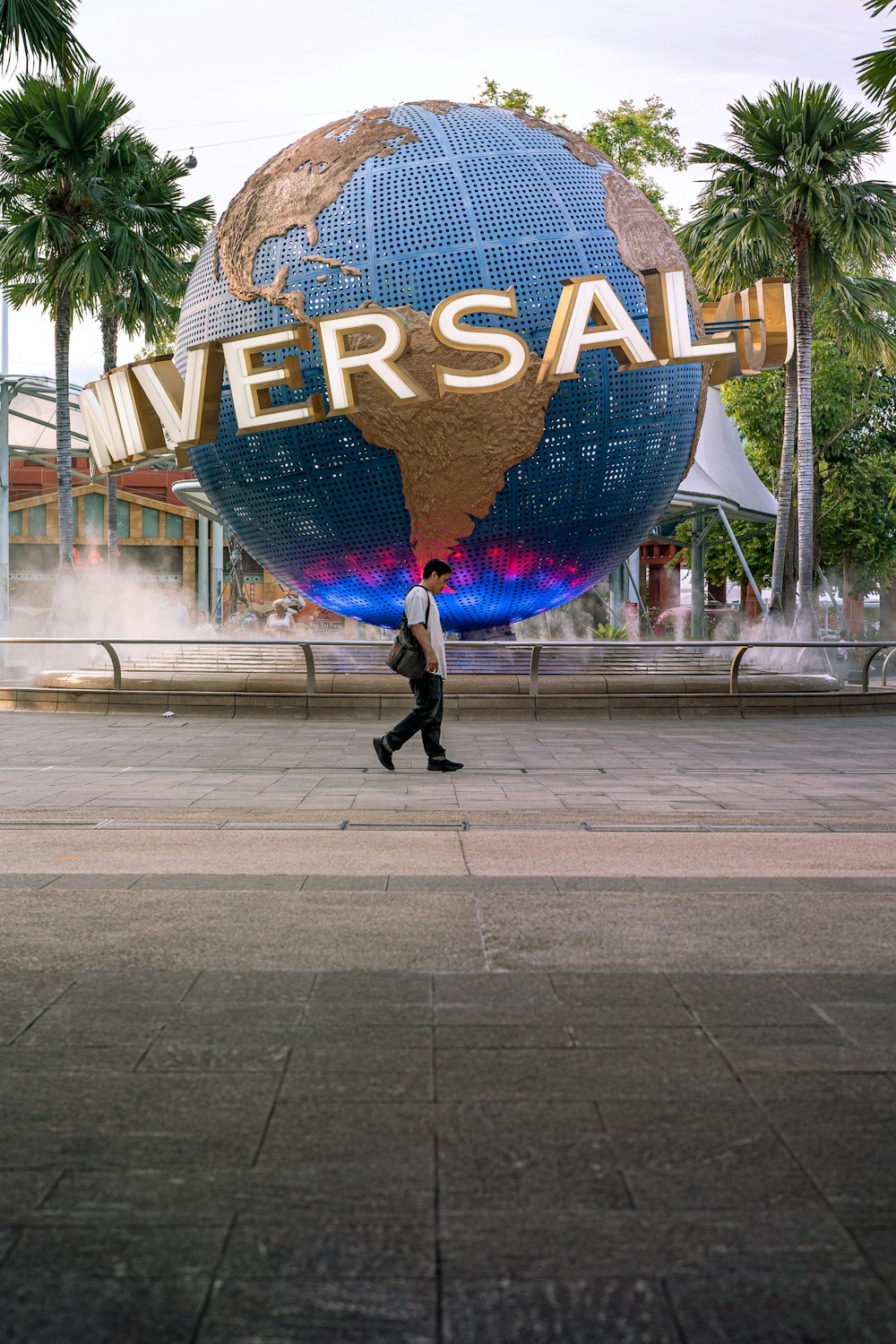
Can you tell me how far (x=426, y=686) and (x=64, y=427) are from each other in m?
16.0

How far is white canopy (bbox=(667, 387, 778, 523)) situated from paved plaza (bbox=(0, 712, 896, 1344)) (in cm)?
2545

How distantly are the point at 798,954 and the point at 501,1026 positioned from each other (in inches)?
48.8

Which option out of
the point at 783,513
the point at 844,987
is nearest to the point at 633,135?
the point at 783,513

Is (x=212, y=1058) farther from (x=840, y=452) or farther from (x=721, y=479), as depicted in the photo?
(x=840, y=452)

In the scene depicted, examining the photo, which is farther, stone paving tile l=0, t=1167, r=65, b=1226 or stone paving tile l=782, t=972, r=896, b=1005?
stone paving tile l=782, t=972, r=896, b=1005

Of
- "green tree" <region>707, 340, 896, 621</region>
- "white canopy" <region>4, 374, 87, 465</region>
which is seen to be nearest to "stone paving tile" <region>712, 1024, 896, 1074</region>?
"green tree" <region>707, 340, 896, 621</region>

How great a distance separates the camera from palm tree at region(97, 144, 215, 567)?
22141 millimetres

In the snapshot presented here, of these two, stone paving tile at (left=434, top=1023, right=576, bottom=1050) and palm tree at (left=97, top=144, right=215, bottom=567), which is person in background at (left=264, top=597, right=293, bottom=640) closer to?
palm tree at (left=97, top=144, right=215, bottom=567)

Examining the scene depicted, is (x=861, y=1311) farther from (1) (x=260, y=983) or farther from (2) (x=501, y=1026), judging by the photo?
(1) (x=260, y=983)

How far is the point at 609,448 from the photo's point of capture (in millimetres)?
13758

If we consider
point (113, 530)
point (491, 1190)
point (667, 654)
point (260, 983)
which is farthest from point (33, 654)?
point (491, 1190)

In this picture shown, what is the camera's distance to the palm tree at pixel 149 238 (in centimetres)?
2214

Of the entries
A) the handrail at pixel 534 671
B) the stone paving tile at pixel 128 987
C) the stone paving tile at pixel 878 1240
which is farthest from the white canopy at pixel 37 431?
the stone paving tile at pixel 878 1240

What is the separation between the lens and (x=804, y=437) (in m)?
22.5
